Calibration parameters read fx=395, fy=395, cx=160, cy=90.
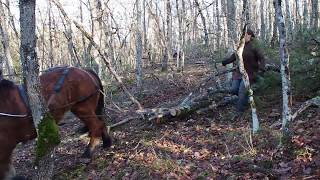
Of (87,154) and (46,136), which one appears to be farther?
(87,154)

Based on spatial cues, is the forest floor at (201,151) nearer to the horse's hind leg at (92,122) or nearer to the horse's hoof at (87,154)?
the horse's hoof at (87,154)

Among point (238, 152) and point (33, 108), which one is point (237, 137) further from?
point (33, 108)

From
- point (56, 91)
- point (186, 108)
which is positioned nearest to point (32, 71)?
point (56, 91)

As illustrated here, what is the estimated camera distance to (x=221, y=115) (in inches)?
344

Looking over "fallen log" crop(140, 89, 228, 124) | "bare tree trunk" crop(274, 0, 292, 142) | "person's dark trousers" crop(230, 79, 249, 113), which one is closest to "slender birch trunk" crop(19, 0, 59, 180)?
"fallen log" crop(140, 89, 228, 124)

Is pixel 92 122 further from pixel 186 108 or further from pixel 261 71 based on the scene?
pixel 261 71

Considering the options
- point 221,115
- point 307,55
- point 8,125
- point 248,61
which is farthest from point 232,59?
point 8,125

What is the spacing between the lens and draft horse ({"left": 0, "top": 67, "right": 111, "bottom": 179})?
6070mm

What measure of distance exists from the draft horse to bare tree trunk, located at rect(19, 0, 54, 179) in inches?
30.0

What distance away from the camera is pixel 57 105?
23.1 feet

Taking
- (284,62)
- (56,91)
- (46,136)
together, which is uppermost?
(284,62)

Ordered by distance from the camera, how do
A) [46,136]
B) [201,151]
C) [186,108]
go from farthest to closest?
[186,108] < [201,151] < [46,136]

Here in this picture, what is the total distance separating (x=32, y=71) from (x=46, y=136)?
0.93 m

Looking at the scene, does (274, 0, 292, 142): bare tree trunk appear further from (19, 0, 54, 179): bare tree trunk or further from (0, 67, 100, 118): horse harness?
(0, 67, 100, 118): horse harness
